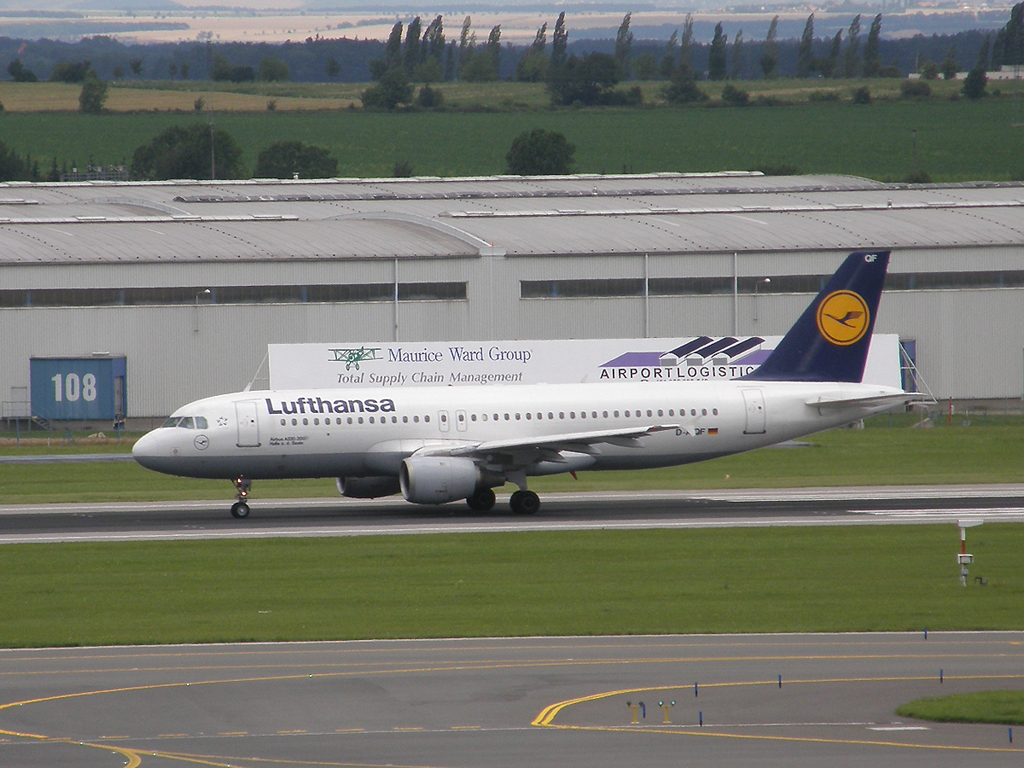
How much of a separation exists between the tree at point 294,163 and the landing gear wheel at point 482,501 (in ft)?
417

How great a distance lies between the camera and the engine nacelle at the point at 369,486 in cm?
4538

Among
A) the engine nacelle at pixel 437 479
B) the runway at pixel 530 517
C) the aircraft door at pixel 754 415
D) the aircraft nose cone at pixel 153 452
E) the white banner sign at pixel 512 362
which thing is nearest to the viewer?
the runway at pixel 530 517

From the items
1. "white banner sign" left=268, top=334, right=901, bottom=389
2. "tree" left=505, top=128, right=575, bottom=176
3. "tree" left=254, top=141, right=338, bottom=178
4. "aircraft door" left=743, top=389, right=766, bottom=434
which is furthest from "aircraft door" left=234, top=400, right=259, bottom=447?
"tree" left=254, top=141, right=338, bottom=178

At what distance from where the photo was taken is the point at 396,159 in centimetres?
19688

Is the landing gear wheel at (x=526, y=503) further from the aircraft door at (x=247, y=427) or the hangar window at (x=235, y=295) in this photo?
the hangar window at (x=235, y=295)

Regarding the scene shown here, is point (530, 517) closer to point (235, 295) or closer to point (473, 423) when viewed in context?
point (473, 423)

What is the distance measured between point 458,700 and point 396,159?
179417 millimetres

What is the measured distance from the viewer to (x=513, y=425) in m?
45.6

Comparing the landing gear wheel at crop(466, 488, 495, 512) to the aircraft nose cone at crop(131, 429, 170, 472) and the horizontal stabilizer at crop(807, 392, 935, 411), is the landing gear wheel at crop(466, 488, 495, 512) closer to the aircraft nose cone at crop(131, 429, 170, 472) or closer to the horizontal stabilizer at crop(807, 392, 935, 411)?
the aircraft nose cone at crop(131, 429, 170, 472)

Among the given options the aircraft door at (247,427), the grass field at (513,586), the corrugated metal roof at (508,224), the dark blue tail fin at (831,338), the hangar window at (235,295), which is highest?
the corrugated metal roof at (508,224)

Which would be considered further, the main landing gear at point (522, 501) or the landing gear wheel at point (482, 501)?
the landing gear wheel at point (482, 501)

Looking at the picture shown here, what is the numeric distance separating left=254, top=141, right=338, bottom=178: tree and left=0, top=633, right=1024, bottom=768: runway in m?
147

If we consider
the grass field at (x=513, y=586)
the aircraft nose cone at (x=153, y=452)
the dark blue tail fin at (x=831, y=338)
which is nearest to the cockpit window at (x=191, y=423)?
the aircraft nose cone at (x=153, y=452)

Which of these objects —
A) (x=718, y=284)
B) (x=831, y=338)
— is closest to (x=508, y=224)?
(x=718, y=284)
